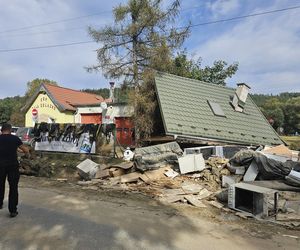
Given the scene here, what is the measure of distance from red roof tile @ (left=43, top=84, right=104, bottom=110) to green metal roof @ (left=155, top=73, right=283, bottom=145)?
13263 mm

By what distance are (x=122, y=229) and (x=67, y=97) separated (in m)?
32.1

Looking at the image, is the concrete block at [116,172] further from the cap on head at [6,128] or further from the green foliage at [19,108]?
the green foliage at [19,108]

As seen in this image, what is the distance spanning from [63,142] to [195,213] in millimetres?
11874

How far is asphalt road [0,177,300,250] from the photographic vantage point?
5.95 m

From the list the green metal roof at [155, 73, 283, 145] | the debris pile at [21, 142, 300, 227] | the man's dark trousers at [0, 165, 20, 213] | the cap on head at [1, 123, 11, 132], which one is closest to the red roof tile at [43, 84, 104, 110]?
the green metal roof at [155, 73, 283, 145]

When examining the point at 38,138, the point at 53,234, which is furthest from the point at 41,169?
the point at 53,234

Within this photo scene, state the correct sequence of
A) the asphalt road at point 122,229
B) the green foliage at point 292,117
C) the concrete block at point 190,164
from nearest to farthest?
the asphalt road at point 122,229 < the concrete block at point 190,164 < the green foliage at point 292,117

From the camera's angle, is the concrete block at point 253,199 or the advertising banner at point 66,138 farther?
the advertising banner at point 66,138

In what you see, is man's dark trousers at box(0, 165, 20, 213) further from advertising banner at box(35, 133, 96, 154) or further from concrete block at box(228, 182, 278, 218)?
advertising banner at box(35, 133, 96, 154)

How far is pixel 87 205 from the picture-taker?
349 inches

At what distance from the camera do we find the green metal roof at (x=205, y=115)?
60.9ft

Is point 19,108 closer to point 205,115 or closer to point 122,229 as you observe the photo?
point 205,115

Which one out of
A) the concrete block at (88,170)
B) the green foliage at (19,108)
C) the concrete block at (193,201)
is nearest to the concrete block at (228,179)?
the concrete block at (193,201)

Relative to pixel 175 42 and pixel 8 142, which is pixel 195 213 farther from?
pixel 175 42
